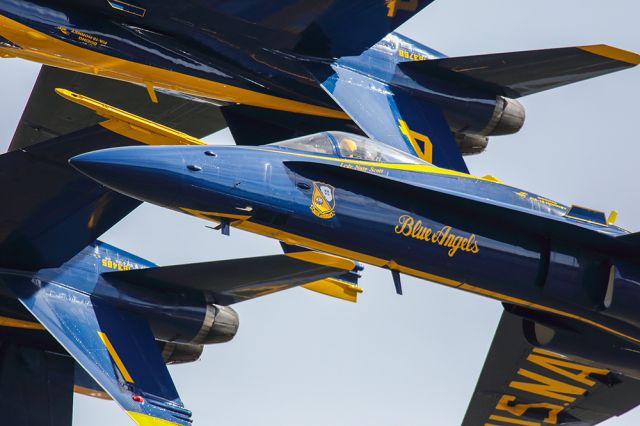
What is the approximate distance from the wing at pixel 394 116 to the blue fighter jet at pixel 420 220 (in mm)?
2797

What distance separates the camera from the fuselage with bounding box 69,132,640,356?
1347cm

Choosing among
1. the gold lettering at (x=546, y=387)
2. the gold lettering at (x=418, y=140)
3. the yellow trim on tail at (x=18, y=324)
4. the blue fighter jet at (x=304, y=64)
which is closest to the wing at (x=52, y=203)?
the yellow trim on tail at (x=18, y=324)

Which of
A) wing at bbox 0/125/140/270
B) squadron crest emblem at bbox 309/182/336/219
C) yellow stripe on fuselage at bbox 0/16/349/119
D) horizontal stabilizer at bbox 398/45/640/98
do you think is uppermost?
horizontal stabilizer at bbox 398/45/640/98

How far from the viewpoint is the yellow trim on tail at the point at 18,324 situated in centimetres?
1805

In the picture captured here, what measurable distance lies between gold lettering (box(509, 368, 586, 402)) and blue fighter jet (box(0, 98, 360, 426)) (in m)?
4.43

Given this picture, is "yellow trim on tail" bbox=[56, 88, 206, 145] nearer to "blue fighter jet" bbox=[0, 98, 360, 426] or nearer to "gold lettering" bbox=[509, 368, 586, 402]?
"blue fighter jet" bbox=[0, 98, 360, 426]

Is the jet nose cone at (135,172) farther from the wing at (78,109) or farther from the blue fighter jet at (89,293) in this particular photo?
the wing at (78,109)

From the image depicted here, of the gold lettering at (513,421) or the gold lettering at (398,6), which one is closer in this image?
the gold lettering at (398,6)

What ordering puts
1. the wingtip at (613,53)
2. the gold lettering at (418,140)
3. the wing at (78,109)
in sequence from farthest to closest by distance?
the wing at (78,109)
the gold lettering at (418,140)
the wingtip at (613,53)

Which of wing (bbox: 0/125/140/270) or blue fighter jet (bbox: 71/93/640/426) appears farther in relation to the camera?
wing (bbox: 0/125/140/270)

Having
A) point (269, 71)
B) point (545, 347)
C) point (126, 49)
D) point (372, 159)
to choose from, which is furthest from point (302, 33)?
point (545, 347)

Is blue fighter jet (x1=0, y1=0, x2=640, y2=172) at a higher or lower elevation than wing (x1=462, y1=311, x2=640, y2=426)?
higher

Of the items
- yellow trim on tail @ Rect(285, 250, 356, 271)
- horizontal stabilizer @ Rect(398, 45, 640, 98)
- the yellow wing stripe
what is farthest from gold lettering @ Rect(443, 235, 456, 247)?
the yellow wing stripe

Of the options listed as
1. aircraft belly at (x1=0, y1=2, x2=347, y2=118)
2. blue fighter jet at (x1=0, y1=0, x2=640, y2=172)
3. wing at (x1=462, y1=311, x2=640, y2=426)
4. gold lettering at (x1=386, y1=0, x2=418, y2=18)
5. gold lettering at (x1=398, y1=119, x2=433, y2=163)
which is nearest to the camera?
aircraft belly at (x1=0, y1=2, x2=347, y2=118)
